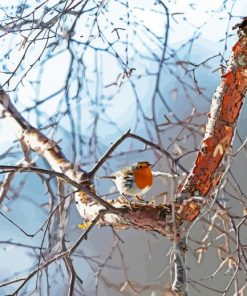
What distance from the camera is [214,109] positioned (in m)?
0.77

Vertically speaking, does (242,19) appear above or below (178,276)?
above

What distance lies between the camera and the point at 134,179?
0.96 metres

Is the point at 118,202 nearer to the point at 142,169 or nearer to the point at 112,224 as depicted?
the point at 112,224

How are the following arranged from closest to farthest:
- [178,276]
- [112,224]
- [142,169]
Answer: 1. [178,276]
2. [112,224]
3. [142,169]

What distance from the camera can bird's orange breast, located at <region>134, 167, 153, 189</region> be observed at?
3.21 feet

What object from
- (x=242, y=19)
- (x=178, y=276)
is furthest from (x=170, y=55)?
(x=178, y=276)

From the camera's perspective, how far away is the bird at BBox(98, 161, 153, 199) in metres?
0.95

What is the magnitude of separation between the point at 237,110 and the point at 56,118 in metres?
0.27

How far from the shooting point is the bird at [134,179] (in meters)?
0.95

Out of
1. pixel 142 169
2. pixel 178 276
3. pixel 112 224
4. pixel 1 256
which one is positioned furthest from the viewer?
pixel 1 256

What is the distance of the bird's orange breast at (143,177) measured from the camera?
979mm

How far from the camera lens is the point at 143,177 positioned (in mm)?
997

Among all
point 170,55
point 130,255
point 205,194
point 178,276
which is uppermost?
point 130,255

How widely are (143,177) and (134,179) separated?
41mm
